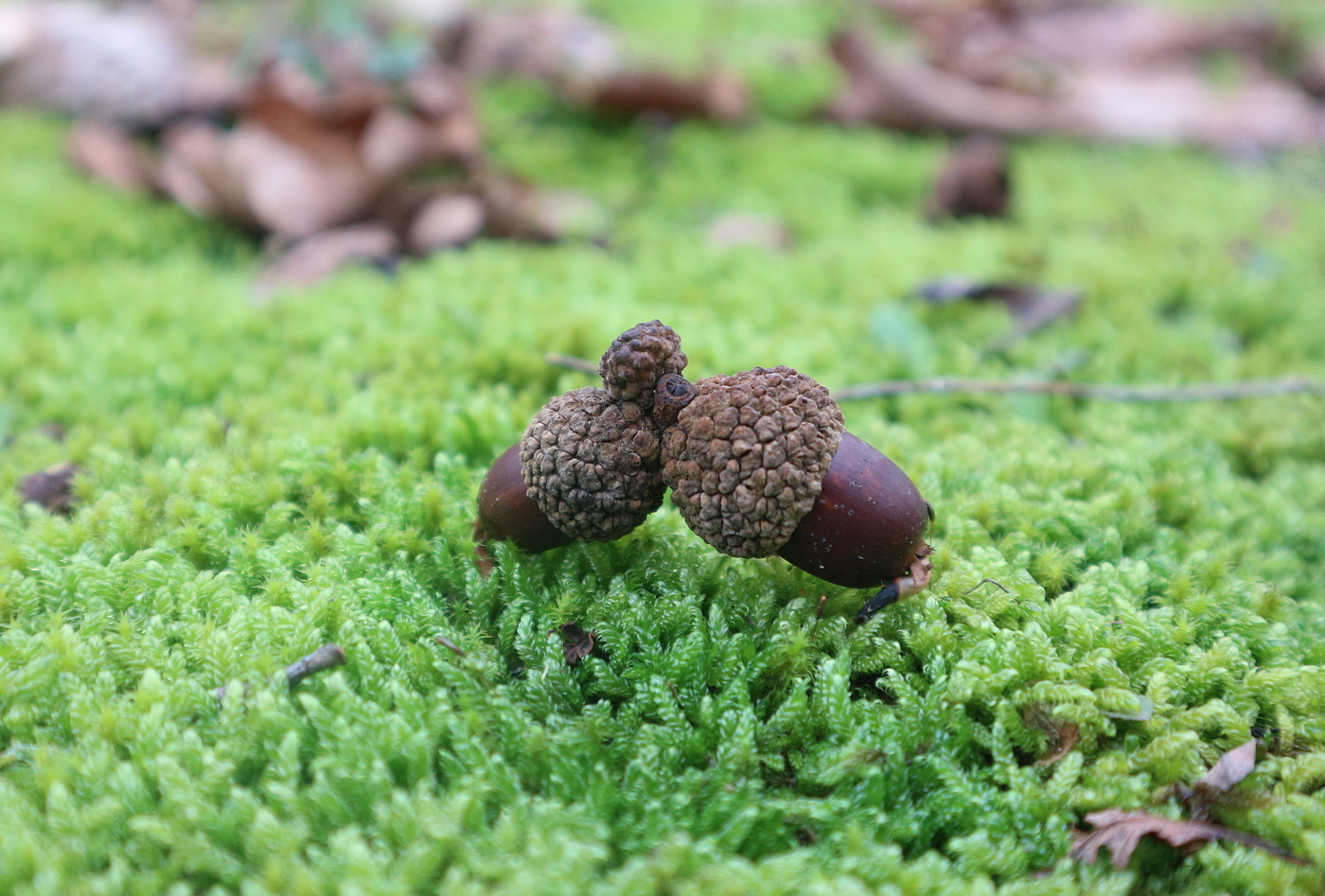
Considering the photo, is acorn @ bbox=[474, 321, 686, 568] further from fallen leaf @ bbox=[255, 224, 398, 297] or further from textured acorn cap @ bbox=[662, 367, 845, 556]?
fallen leaf @ bbox=[255, 224, 398, 297]

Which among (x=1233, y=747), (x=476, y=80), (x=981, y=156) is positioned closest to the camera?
(x=1233, y=747)

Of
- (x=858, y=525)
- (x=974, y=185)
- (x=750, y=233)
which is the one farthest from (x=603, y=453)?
(x=974, y=185)

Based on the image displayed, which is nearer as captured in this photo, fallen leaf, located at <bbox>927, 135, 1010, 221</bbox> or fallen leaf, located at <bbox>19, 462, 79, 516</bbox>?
fallen leaf, located at <bbox>19, 462, 79, 516</bbox>

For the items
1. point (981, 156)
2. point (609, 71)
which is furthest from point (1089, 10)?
point (609, 71)

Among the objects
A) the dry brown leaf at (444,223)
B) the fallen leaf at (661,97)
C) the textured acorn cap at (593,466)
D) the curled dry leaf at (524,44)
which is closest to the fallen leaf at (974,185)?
the fallen leaf at (661,97)

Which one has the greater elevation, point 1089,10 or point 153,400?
point 1089,10

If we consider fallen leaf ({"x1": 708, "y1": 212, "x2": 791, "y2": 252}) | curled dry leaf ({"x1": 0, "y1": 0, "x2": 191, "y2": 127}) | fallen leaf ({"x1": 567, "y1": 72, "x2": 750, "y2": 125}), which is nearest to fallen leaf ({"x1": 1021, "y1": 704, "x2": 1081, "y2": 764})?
fallen leaf ({"x1": 708, "y1": 212, "x2": 791, "y2": 252})

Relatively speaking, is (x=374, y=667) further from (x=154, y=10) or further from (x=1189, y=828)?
(x=154, y=10)
